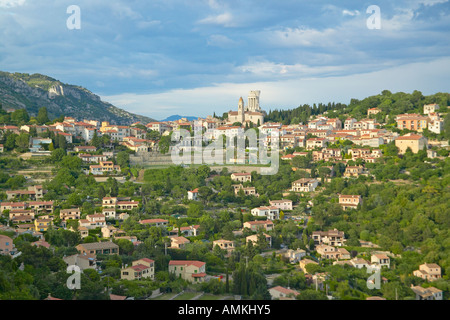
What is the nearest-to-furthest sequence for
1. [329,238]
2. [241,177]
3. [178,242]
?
[178,242]
[329,238]
[241,177]

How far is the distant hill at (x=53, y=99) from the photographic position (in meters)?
52.0

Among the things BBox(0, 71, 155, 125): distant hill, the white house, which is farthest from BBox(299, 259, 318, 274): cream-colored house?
BBox(0, 71, 155, 125): distant hill

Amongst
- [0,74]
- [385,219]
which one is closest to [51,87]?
[0,74]

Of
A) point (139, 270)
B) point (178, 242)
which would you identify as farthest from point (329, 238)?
point (139, 270)

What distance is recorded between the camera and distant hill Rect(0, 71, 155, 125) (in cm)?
5200

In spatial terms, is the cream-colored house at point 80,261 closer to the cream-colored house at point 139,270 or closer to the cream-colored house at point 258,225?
the cream-colored house at point 139,270

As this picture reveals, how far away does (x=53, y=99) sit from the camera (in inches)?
2347

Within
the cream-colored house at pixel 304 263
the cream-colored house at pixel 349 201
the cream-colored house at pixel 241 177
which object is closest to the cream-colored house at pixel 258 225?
the cream-colored house at pixel 304 263

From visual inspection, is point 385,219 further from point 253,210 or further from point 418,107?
point 418,107

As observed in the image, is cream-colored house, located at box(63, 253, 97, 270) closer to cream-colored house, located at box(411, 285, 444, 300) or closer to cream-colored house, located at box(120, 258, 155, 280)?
cream-colored house, located at box(120, 258, 155, 280)

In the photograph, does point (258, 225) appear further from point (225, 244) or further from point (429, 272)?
point (429, 272)
